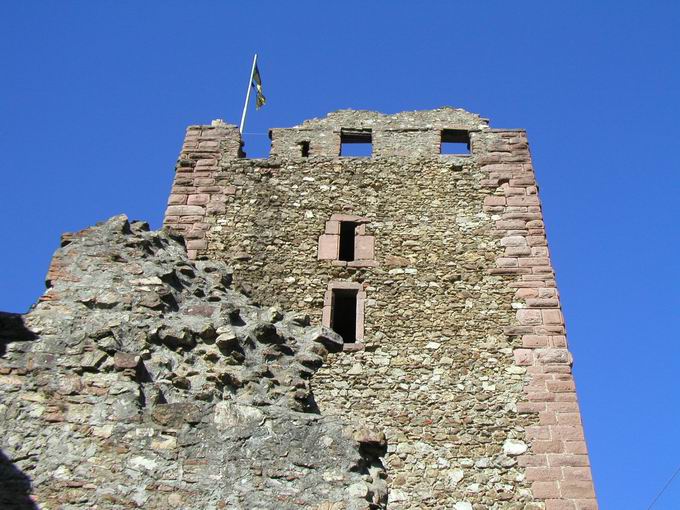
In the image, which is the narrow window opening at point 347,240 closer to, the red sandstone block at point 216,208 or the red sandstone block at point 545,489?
the red sandstone block at point 216,208

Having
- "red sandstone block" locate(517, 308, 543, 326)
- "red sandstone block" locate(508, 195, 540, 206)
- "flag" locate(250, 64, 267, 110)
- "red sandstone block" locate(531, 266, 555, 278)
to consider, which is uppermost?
"flag" locate(250, 64, 267, 110)

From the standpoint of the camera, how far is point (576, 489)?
8.82m

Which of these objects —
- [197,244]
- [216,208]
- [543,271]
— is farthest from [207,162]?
[543,271]

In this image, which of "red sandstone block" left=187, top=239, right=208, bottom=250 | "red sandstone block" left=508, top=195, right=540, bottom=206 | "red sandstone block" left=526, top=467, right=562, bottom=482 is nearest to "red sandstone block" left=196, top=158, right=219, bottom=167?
"red sandstone block" left=187, top=239, right=208, bottom=250

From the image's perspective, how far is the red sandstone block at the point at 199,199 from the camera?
11.8m

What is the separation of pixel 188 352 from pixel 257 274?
159 inches

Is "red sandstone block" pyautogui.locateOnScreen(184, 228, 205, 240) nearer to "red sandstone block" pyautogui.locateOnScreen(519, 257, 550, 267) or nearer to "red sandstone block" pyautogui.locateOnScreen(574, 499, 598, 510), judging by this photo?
"red sandstone block" pyautogui.locateOnScreen(519, 257, 550, 267)

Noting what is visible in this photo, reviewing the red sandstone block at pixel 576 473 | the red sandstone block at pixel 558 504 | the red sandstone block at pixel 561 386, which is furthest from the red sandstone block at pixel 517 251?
the red sandstone block at pixel 558 504

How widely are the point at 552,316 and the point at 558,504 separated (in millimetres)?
2549

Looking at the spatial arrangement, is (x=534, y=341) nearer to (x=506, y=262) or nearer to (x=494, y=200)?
(x=506, y=262)

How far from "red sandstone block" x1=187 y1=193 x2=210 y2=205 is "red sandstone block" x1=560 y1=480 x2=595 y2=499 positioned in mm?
6415

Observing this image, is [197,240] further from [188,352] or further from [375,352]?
[188,352]

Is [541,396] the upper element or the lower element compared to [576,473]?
upper

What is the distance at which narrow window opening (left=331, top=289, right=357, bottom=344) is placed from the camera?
10.7 m
